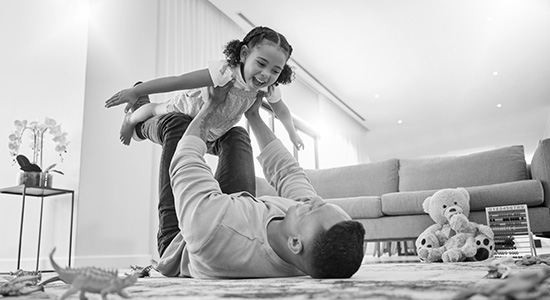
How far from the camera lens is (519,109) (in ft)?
26.2

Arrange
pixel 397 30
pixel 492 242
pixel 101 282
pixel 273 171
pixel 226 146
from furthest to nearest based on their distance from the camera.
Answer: pixel 397 30
pixel 492 242
pixel 226 146
pixel 273 171
pixel 101 282

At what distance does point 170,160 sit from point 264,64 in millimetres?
459

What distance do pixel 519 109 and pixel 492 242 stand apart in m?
6.62

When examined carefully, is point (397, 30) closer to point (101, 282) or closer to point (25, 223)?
point (25, 223)

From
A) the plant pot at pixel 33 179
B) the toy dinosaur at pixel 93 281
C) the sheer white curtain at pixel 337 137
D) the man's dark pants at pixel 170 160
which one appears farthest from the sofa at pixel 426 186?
the sheer white curtain at pixel 337 137

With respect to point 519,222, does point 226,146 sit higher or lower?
higher

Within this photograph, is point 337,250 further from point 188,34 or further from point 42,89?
point 188,34

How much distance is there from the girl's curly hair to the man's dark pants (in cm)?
26

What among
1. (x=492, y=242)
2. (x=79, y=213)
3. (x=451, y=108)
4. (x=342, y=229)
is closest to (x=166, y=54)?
(x=79, y=213)

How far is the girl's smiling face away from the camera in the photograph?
5.07 ft

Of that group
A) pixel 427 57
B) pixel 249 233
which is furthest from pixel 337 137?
pixel 249 233

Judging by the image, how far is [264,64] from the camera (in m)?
1.55

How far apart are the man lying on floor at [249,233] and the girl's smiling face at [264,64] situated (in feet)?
1.24

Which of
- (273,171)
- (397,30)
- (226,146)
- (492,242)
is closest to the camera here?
(273,171)
